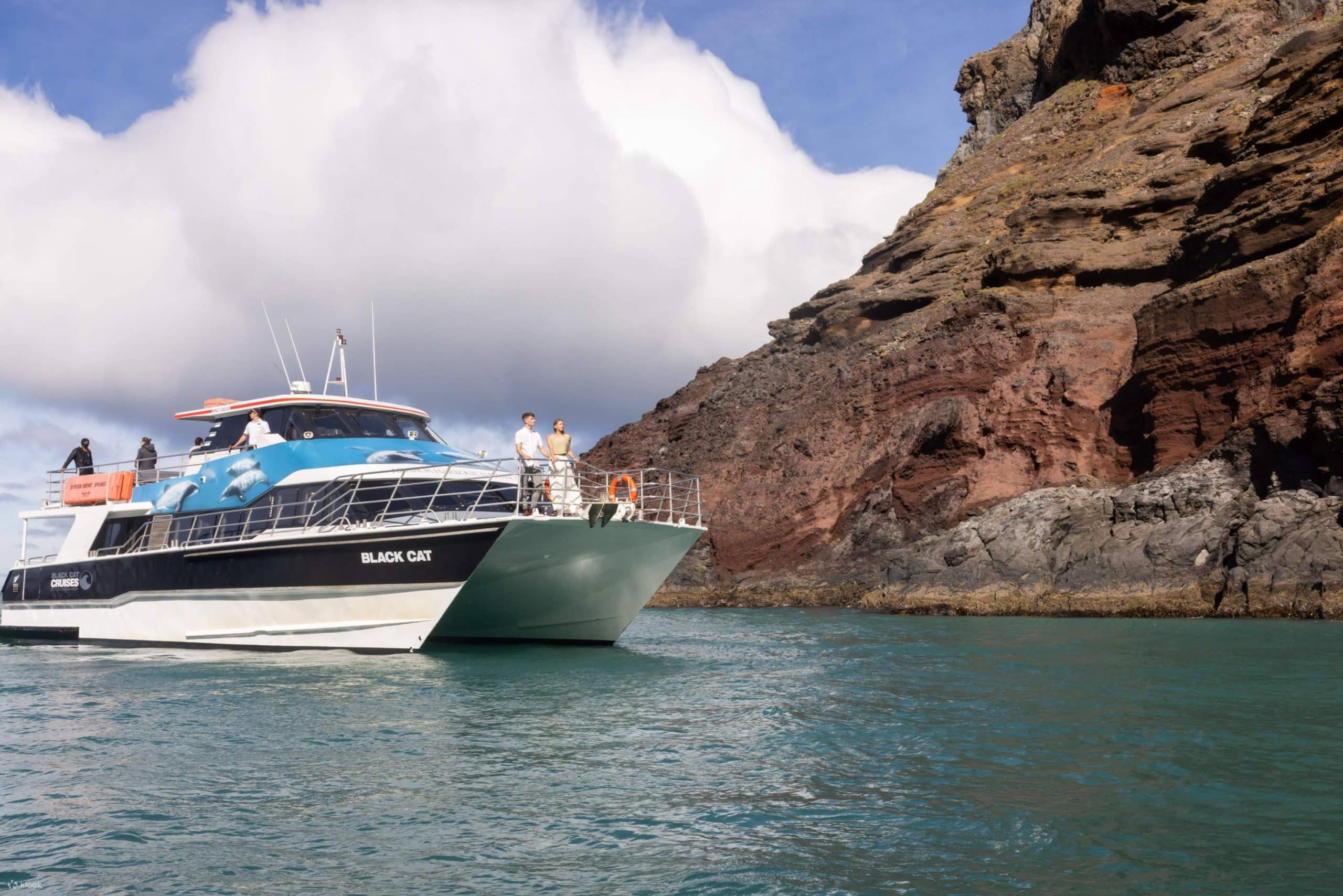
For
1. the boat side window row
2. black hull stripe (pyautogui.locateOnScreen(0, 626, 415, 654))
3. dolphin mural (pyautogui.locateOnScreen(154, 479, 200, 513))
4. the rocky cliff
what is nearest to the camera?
black hull stripe (pyautogui.locateOnScreen(0, 626, 415, 654))

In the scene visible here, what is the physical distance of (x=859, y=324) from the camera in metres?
53.5

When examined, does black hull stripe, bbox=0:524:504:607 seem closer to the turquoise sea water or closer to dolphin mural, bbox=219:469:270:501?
dolphin mural, bbox=219:469:270:501

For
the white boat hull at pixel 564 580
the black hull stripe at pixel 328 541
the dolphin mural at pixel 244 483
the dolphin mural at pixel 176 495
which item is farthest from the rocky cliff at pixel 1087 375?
the dolphin mural at pixel 176 495

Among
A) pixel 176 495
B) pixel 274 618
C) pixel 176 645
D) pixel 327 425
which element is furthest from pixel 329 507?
pixel 176 495

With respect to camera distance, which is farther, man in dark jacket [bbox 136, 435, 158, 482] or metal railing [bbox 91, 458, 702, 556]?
man in dark jacket [bbox 136, 435, 158, 482]

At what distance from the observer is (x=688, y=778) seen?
8.55 m

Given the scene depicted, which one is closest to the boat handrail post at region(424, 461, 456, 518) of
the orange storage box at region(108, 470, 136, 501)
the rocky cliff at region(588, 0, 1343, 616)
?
the orange storage box at region(108, 470, 136, 501)

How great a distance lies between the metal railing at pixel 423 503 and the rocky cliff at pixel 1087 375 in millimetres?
13632

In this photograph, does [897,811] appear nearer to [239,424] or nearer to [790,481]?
[239,424]

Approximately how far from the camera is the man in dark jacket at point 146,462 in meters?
22.6

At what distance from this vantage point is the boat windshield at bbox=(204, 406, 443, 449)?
20281 mm

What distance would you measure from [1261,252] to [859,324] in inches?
911

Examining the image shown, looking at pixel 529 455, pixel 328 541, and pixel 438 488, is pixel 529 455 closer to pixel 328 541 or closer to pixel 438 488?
pixel 438 488

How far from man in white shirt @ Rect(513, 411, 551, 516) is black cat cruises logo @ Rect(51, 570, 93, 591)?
38.1 ft
